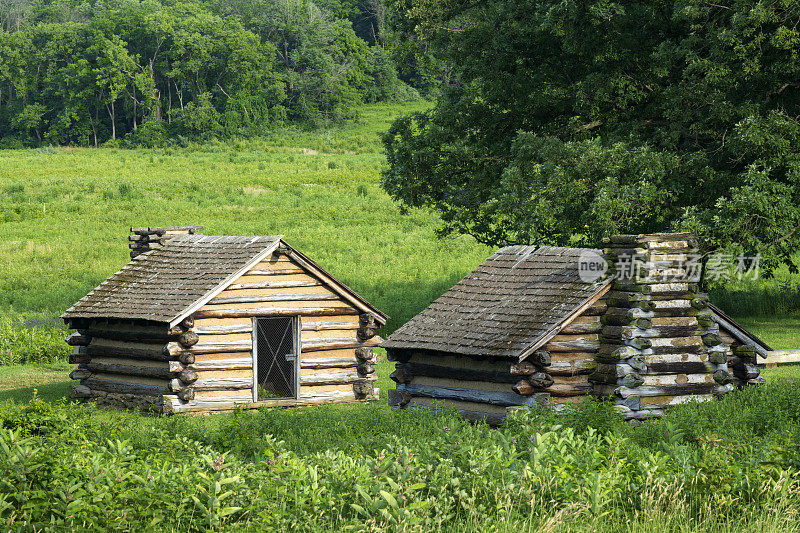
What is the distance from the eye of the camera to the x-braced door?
20656 mm

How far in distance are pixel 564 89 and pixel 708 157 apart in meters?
4.54

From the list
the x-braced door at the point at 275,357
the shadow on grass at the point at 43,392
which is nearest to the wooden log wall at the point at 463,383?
the x-braced door at the point at 275,357

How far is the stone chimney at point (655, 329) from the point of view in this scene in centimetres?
1205

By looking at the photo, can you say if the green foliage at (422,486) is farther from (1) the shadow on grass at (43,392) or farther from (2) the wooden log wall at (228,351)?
(1) the shadow on grass at (43,392)

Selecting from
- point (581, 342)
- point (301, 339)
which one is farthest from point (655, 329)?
point (301, 339)

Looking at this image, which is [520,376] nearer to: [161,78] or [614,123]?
[614,123]

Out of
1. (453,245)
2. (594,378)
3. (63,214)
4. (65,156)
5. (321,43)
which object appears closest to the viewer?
(594,378)

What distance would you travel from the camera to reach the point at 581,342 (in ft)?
42.1

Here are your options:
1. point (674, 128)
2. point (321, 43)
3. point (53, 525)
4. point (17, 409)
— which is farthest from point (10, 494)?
point (321, 43)

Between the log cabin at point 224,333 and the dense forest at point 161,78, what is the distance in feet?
202

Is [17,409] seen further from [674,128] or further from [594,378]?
[674,128]

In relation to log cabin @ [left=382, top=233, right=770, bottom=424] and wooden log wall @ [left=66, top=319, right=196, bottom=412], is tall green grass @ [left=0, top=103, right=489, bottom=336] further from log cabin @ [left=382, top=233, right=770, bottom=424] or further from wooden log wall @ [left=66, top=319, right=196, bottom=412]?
log cabin @ [left=382, top=233, right=770, bottom=424]

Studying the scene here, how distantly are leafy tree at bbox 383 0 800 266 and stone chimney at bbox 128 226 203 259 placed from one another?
7.73 metres

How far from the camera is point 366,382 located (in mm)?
20688
